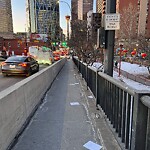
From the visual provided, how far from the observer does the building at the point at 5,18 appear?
238 feet

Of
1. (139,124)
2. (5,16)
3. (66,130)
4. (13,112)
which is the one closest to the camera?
(139,124)

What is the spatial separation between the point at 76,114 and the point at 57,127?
97 centimetres

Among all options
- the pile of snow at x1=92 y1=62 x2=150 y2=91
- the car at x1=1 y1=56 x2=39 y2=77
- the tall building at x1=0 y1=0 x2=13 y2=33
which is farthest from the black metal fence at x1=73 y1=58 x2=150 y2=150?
the tall building at x1=0 y1=0 x2=13 y2=33

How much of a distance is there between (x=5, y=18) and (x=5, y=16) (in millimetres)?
863

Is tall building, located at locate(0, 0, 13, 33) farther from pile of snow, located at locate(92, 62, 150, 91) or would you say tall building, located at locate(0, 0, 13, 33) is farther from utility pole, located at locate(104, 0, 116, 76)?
utility pole, located at locate(104, 0, 116, 76)

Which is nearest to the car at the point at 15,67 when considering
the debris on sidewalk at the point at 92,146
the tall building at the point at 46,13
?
the debris on sidewalk at the point at 92,146

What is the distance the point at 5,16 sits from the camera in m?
75.4

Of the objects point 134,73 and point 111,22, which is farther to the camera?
point 134,73

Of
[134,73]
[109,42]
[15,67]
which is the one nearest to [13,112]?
[109,42]

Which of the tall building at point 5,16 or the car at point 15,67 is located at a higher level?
the tall building at point 5,16

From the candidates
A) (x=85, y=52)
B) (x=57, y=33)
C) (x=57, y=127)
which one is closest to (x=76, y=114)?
(x=57, y=127)

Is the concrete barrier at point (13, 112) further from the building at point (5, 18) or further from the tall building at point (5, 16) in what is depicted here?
the tall building at point (5, 16)

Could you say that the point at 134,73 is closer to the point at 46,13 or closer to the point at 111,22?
the point at 111,22

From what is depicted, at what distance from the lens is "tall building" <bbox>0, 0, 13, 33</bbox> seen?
72738 millimetres
